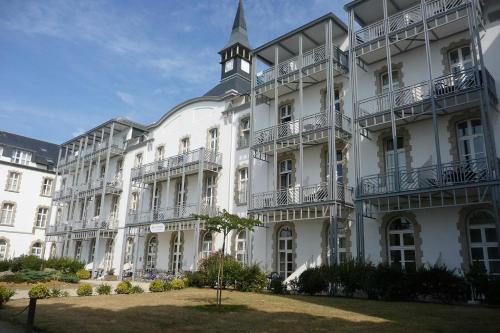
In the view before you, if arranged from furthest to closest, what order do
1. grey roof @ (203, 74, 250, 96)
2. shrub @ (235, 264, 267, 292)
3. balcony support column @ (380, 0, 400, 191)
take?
grey roof @ (203, 74, 250, 96)
shrub @ (235, 264, 267, 292)
balcony support column @ (380, 0, 400, 191)

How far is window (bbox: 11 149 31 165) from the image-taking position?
36.9 m

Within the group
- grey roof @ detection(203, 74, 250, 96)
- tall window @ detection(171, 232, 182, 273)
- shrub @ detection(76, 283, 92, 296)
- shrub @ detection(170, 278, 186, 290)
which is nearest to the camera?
shrub @ detection(76, 283, 92, 296)

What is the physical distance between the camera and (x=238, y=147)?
2089 cm

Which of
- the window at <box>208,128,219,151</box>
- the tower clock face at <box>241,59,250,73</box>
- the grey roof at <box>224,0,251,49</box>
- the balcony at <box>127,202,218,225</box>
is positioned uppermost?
the grey roof at <box>224,0,251,49</box>

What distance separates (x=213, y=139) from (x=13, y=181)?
2342cm

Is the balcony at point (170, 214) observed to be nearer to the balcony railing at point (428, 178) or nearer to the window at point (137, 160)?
the window at point (137, 160)

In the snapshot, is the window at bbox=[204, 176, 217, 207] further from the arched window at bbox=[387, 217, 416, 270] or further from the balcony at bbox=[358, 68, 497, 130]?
the arched window at bbox=[387, 217, 416, 270]

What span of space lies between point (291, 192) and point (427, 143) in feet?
19.2

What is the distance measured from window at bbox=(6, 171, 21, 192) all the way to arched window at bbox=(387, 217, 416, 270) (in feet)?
110

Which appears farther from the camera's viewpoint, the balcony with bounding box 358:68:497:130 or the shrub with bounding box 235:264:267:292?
the shrub with bounding box 235:264:267:292

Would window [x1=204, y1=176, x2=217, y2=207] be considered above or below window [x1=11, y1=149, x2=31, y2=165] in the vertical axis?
below

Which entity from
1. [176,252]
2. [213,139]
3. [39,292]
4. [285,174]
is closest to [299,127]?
[285,174]

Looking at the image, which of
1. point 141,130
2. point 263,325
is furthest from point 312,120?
point 141,130

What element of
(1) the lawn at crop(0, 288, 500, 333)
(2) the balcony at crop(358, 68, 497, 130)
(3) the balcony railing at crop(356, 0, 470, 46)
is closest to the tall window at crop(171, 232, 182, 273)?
(1) the lawn at crop(0, 288, 500, 333)
